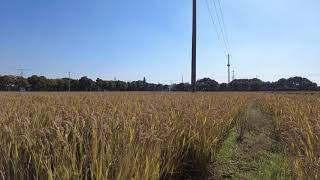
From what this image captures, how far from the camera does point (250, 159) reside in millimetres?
6355

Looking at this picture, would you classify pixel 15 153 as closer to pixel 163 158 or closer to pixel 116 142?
pixel 116 142

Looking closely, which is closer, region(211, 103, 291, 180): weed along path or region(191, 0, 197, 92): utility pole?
region(211, 103, 291, 180): weed along path

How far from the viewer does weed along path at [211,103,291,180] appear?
5164 mm

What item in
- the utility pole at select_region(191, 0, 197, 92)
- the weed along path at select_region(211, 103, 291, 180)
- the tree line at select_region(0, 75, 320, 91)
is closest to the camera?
the weed along path at select_region(211, 103, 291, 180)

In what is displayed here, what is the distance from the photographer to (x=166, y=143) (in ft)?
13.5

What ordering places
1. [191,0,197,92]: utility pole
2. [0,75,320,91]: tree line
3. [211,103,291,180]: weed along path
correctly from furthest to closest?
[0,75,320,91]: tree line
[191,0,197,92]: utility pole
[211,103,291,180]: weed along path

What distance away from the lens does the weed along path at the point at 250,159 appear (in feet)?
16.9

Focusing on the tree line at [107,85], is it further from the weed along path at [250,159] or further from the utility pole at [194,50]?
the weed along path at [250,159]

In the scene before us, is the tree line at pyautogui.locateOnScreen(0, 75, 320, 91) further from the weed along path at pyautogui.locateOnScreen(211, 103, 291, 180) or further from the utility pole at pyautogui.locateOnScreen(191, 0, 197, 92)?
the weed along path at pyautogui.locateOnScreen(211, 103, 291, 180)

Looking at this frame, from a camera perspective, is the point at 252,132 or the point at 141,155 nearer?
the point at 141,155

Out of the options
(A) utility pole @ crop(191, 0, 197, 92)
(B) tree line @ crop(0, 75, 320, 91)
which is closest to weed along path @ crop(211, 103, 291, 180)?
(A) utility pole @ crop(191, 0, 197, 92)

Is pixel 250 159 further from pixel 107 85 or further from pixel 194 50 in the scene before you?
pixel 107 85

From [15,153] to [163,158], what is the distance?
56.8 inches

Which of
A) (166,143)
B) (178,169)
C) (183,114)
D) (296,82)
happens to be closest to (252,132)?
(183,114)
